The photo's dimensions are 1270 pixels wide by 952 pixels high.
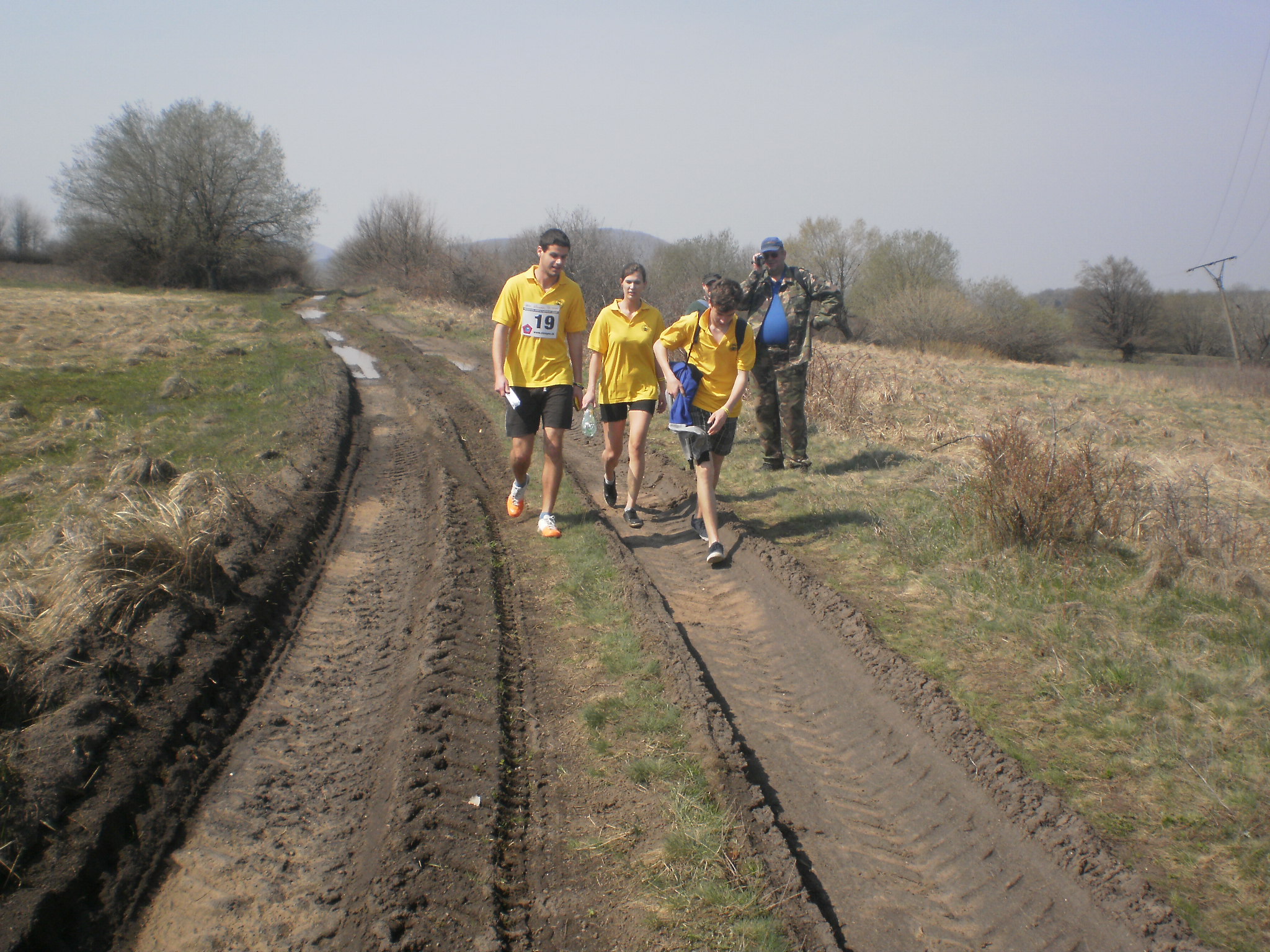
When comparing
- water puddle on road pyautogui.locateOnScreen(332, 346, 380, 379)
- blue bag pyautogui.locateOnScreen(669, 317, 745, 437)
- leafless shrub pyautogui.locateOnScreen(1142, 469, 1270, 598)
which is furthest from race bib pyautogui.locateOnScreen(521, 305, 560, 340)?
water puddle on road pyautogui.locateOnScreen(332, 346, 380, 379)

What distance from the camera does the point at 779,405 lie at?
7797mm

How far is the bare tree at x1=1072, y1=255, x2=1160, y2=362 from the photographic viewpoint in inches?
1791

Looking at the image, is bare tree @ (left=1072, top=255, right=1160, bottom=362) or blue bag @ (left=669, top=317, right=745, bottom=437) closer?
blue bag @ (left=669, top=317, right=745, bottom=437)

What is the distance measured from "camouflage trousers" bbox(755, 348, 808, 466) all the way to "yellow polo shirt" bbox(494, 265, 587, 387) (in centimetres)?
218

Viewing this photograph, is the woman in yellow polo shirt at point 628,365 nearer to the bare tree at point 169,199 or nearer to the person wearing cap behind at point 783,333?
the person wearing cap behind at point 783,333

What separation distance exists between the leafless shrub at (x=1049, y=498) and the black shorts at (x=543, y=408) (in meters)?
3.32

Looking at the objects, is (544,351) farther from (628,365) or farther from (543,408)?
(628,365)

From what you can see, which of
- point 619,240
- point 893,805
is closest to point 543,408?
point 893,805

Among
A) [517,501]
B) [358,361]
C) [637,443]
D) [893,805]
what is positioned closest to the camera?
[893,805]

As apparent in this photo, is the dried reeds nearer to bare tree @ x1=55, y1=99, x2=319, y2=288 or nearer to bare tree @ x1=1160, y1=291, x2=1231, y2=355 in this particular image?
bare tree @ x1=55, y1=99, x2=319, y2=288

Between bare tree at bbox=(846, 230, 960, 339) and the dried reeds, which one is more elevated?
bare tree at bbox=(846, 230, 960, 339)

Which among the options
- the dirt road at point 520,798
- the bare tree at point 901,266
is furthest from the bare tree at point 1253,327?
the dirt road at point 520,798

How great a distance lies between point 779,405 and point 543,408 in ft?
9.78

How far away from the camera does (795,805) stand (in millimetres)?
3232
